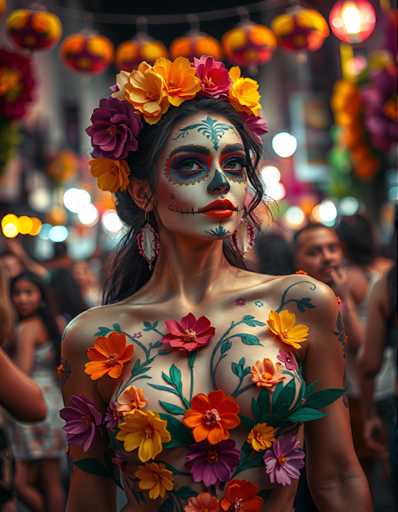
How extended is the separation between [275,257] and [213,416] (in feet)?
11.5

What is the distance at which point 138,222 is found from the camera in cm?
339

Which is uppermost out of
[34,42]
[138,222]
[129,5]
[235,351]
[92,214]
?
[129,5]

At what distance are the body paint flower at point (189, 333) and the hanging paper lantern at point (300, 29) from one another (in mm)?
7134

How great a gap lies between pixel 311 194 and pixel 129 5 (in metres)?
17.6

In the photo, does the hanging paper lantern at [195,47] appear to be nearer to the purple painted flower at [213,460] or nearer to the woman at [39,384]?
the woman at [39,384]

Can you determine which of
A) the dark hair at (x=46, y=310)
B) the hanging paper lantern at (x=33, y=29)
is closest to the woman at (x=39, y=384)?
the dark hair at (x=46, y=310)

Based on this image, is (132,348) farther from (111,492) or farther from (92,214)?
(92,214)

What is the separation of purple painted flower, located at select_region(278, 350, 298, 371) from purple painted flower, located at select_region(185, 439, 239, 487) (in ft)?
0.94

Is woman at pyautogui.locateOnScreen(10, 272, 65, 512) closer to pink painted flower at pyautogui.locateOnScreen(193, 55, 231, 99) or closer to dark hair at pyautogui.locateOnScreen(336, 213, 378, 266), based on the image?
dark hair at pyautogui.locateOnScreen(336, 213, 378, 266)

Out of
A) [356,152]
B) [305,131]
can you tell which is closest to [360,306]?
[356,152]

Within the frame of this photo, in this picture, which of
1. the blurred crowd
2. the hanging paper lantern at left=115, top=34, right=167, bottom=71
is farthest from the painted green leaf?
the hanging paper lantern at left=115, top=34, right=167, bottom=71

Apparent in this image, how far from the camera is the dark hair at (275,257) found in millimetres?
6207

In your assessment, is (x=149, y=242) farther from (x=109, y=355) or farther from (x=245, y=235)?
(x=109, y=355)

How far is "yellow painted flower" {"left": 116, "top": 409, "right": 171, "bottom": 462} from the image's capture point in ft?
9.59
